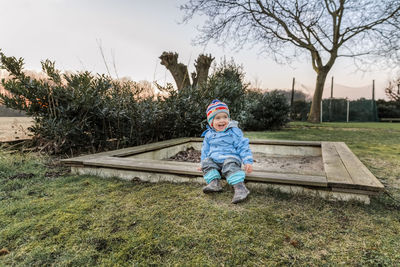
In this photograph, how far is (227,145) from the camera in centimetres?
225

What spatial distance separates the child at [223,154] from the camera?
1976 mm

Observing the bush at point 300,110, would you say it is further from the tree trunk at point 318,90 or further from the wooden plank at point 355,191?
the wooden plank at point 355,191

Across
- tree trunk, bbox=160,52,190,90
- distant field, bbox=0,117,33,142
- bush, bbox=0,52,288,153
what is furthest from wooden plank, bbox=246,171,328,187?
tree trunk, bbox=160,52,190,90

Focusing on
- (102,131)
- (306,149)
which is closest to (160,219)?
(102,131)

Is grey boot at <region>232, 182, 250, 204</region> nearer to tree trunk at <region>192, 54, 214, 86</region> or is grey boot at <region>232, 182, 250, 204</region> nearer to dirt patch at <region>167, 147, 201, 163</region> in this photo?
dirt patch at <region>167, 147, 201, 163</region>

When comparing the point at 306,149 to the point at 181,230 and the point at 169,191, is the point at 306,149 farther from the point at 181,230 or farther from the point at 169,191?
the point at 181,230

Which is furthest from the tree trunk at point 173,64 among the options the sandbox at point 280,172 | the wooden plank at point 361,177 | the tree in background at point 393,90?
the tree in background at point 393,90

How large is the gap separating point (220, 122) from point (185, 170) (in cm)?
62

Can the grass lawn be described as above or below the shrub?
below

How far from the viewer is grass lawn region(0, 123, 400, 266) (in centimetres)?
115

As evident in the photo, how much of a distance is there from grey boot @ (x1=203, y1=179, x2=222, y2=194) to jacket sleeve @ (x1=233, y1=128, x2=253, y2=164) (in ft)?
1.07

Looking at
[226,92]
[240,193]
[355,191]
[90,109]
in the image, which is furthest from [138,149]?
[226,92]

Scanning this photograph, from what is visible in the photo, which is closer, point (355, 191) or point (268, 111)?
point (355, 191)

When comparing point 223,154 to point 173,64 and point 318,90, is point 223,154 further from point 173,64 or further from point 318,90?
point 318,90
